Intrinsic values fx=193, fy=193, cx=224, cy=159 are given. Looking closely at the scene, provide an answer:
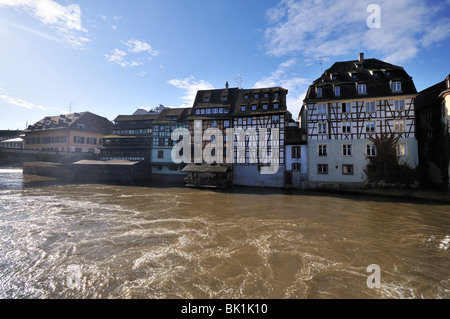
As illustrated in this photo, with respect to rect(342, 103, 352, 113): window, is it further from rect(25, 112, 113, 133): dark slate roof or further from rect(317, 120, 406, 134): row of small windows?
rect(25, 112, 113, 133): dark slate roof

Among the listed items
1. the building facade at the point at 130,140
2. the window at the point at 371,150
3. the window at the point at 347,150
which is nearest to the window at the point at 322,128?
the window at the point at 347,150

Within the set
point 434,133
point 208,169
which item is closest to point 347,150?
point 434,133

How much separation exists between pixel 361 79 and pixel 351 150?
925cm

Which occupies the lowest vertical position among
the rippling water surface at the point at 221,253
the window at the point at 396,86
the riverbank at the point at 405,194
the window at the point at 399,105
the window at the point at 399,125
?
the rippling water surface at the point at 221,253

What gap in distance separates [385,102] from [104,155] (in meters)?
43.3

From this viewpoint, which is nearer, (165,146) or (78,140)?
(165,146)

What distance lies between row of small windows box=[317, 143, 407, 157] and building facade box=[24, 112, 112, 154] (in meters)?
41.4

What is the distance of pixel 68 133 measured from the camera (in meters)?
41.7

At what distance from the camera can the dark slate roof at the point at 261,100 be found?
89.7ft

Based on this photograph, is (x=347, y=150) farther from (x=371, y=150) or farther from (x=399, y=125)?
(x=399, y=125)

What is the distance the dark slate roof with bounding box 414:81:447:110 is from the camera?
73.8 feet

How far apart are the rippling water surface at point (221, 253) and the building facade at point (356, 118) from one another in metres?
9.58

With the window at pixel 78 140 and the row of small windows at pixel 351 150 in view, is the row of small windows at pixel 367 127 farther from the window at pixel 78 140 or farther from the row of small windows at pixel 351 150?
the window at pixel 78 140
